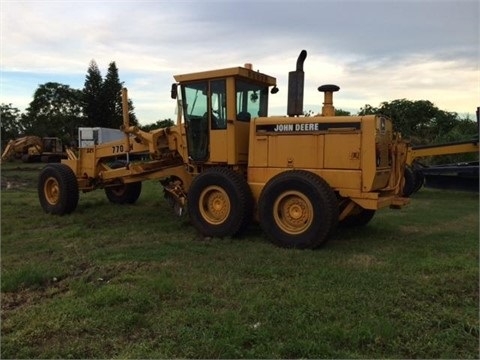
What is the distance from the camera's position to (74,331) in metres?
4.39

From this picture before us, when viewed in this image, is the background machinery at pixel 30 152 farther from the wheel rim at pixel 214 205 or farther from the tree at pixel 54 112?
the wheel rim at pixel 214 205

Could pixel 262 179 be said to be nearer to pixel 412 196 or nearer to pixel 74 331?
pixel 74 331

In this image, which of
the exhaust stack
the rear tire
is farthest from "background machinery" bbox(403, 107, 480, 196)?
the rear tire

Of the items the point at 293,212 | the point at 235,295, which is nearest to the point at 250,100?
the point at 293,212

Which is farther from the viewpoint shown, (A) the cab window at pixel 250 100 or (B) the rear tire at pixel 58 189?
(B) the rear tire at pixel 58 189

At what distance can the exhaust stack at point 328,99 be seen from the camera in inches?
334

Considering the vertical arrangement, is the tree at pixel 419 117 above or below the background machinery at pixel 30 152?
above

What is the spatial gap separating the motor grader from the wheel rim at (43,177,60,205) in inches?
74.9

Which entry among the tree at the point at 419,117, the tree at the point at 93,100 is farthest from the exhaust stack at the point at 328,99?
the tree at the point at 93,100

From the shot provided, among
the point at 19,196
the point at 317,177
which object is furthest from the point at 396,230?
the point at 19,196

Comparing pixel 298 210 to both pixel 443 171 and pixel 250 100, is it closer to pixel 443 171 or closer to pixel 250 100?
pixel 250 100

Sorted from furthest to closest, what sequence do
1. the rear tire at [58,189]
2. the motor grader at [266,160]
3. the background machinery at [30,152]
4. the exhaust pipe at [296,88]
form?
1. the background machinery at [30,152]
2. the rear tire at [58,189]
3. the exhaust pipe at [296,88]
4. the motor grader at [266,160]

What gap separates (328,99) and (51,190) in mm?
6370

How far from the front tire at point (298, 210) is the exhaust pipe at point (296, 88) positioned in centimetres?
132
